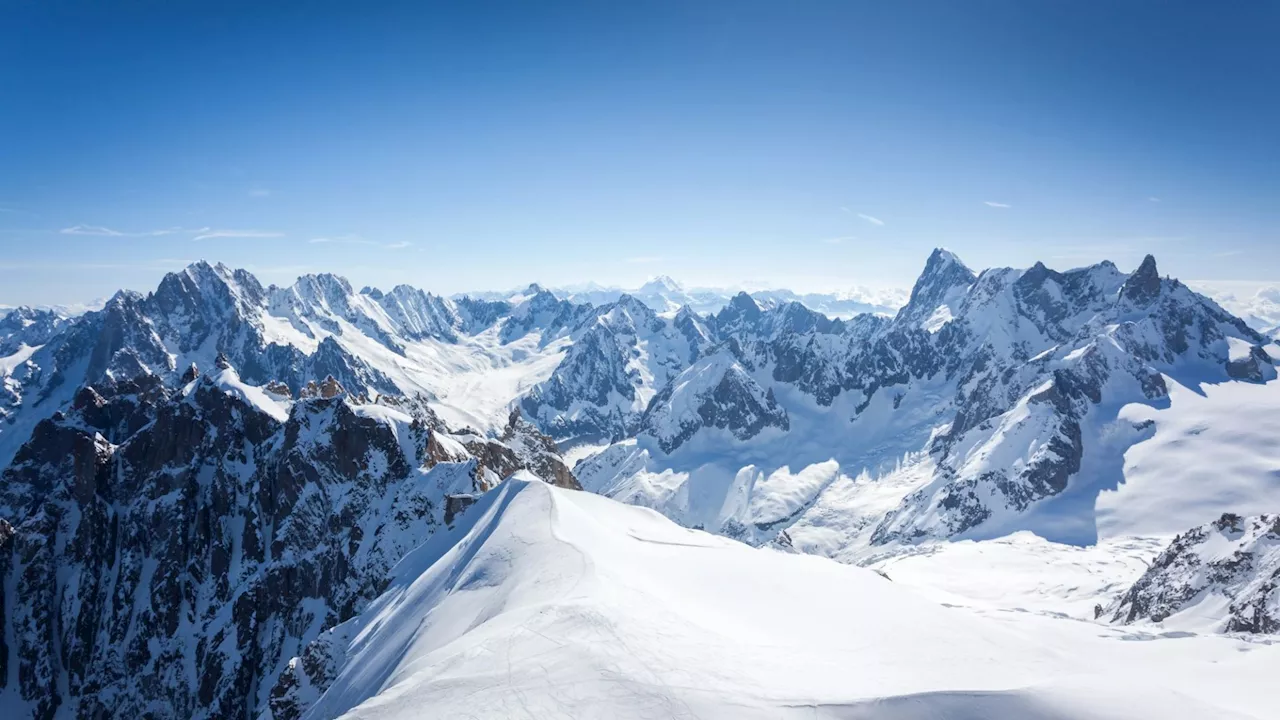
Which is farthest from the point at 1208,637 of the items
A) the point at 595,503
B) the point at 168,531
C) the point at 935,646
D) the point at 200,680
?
the point at 168,531

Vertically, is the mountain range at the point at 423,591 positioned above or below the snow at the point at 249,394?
below

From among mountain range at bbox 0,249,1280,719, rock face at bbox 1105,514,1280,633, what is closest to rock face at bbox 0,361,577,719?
mountain range at bbox 0,249,1280,719

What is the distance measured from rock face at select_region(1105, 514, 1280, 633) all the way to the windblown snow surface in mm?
32999

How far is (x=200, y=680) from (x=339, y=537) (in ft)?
106

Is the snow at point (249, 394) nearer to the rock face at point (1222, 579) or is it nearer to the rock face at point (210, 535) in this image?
the rock face at point (210, 535)

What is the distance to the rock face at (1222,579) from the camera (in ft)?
252

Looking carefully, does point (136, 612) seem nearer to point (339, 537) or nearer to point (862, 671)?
point (339, 537)

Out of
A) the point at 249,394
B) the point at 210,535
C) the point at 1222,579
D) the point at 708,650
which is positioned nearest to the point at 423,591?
the point at 708,650

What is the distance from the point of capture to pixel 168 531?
107 metres

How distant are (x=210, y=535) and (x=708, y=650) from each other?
372 feet

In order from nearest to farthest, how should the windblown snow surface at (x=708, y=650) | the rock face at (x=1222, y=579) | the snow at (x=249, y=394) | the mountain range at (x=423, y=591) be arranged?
the windblown snow surface at (x=708, y=650)
the mountain range at (x=423, y=591)
the rock face at (x=1222, y=579)
the snow at (x=249, y=394)

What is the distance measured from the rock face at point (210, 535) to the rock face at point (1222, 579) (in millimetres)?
98070

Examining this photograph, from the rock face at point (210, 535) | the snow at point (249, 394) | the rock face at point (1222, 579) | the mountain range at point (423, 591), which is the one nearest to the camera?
the mountain range at point (423, 591)

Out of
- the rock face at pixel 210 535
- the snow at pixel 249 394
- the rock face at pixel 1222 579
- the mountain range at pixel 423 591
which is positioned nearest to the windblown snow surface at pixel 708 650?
the mountain range at pixel 423 591
